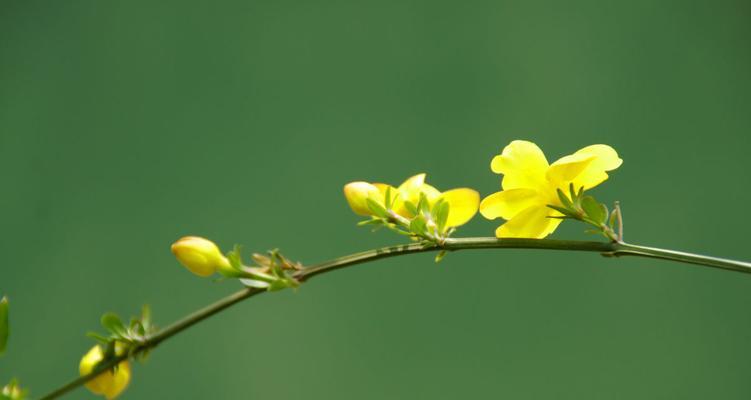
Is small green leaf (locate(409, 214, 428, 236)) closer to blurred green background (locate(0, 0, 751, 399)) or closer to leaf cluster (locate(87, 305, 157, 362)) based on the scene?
leaf cluster (locate(87, 305, 157, 362))

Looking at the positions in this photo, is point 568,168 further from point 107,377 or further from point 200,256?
point 107,377

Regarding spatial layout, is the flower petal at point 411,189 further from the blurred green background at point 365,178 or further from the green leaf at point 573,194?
the blurred green background at point 365,178

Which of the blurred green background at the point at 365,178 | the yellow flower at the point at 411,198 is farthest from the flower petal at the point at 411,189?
the blurred green background at the point at 365,178

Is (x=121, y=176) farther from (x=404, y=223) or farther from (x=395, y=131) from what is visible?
(x=404, y=223)

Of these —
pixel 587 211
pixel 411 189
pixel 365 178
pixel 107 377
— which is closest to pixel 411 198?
pixel 411 189

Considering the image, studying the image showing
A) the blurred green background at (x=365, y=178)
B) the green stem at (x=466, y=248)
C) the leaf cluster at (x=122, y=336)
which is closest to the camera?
the green stem at (x=466, y=248)

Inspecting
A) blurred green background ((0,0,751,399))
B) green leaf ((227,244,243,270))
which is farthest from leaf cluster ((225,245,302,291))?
blurred green background ((0,0,751,399))

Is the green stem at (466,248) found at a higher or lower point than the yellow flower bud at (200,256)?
lower
